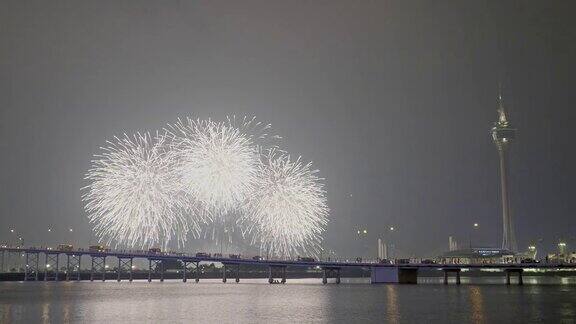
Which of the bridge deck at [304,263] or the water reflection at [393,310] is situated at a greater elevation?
the bridge deck at [304,263]

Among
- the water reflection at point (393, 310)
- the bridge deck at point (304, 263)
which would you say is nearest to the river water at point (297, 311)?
the water reflection at point (393, 310)

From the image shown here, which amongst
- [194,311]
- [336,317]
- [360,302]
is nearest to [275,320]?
[336,317]

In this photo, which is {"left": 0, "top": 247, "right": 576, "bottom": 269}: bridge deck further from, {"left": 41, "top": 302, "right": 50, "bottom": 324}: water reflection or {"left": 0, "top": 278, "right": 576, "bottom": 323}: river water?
{"left": 41, "top": 302, "right": 50, "bottom": 324}: water reflection

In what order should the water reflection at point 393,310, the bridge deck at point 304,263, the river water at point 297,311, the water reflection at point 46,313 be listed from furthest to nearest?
the bridge deck at point 304,263 → the water reflection at point 393,310 → the river water at point 297,311 → the water reflection at point 46,313

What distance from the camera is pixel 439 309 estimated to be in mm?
73500

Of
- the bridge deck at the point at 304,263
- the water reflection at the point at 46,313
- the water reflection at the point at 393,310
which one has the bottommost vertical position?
the water reflection at the point at 393,310

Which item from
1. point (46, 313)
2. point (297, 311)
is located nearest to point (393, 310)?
point (297, 311)

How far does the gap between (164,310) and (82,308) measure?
9.88 m

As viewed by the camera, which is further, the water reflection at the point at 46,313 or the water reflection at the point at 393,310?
the water reflection at the point at 393,310

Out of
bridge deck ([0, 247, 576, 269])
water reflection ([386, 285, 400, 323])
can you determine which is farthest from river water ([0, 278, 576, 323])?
bridge deck ([0, 247, 576, 269])

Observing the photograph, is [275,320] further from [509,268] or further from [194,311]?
[509,268]

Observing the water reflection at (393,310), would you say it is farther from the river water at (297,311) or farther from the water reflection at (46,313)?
the water reflection at (46,313)

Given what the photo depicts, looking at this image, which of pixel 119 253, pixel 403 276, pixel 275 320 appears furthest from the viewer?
pixel 119 253

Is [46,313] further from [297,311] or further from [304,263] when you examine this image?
[304,263]
